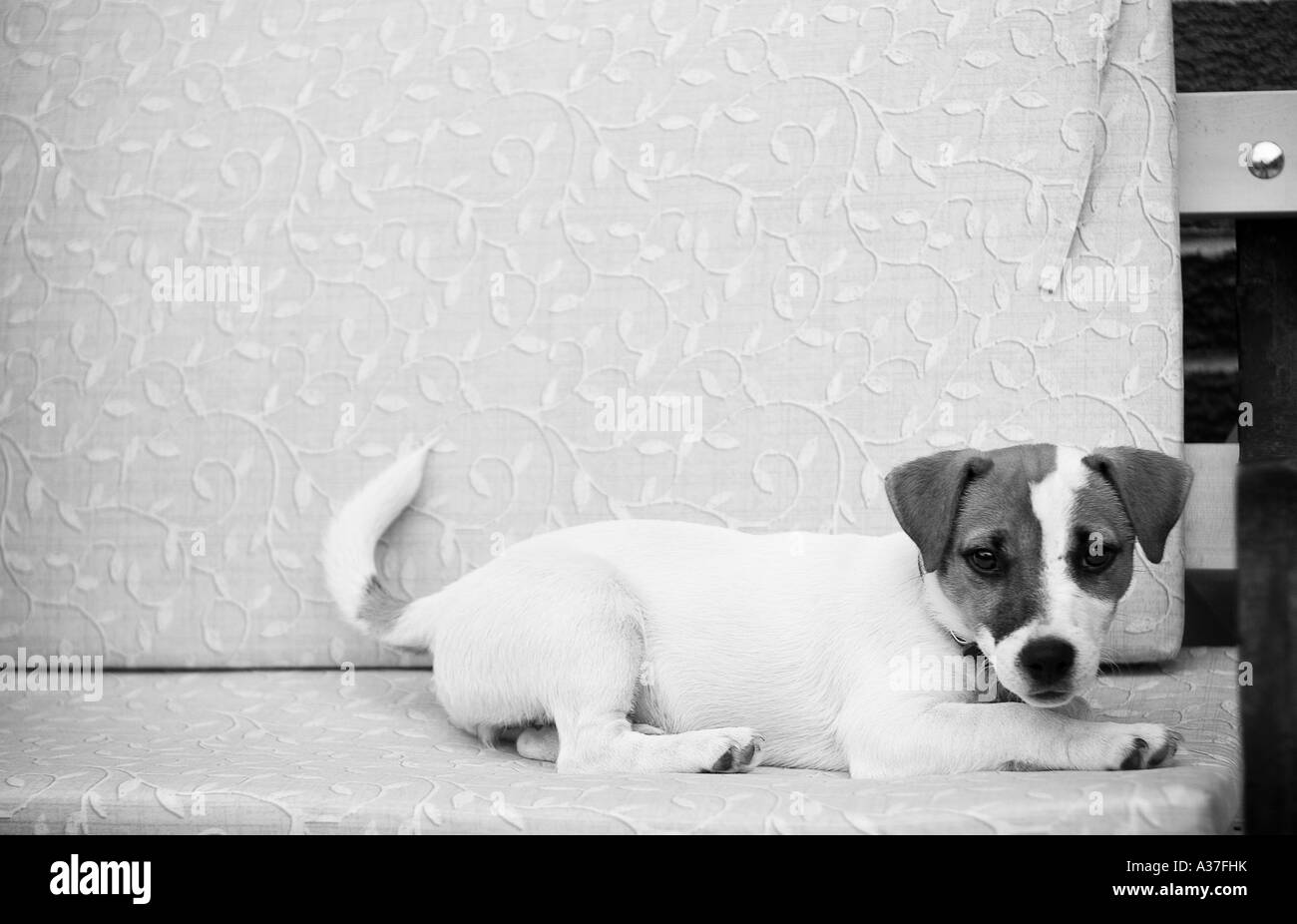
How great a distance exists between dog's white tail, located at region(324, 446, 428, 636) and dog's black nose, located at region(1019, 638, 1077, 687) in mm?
1208

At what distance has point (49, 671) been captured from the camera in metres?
2.45

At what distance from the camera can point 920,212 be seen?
235 centimetres

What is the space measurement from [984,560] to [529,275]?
4.04 ft

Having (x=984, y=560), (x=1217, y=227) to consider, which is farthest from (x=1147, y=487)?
(x=1217, y=227)

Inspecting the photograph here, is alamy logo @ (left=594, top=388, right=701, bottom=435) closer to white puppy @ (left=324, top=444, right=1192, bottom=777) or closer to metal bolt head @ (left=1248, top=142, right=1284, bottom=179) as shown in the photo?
white puppy @ (left=324, top=444, right=1192, bottom=777)

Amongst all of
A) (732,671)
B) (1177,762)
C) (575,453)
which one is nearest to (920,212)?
(575,453)

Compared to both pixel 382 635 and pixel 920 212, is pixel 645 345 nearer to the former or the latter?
pixel 920 212

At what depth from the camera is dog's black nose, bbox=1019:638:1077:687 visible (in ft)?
4.95

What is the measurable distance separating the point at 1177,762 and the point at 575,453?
128 centimetres

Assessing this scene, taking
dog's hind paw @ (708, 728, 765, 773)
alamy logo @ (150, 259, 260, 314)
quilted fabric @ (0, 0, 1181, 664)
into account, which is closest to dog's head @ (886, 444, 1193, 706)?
dog's hind paw @ (708, 728, 765, 773)

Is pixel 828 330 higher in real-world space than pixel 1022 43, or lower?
lower

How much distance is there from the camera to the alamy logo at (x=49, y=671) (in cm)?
239

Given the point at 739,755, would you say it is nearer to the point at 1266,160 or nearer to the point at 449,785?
the point at 449,785
